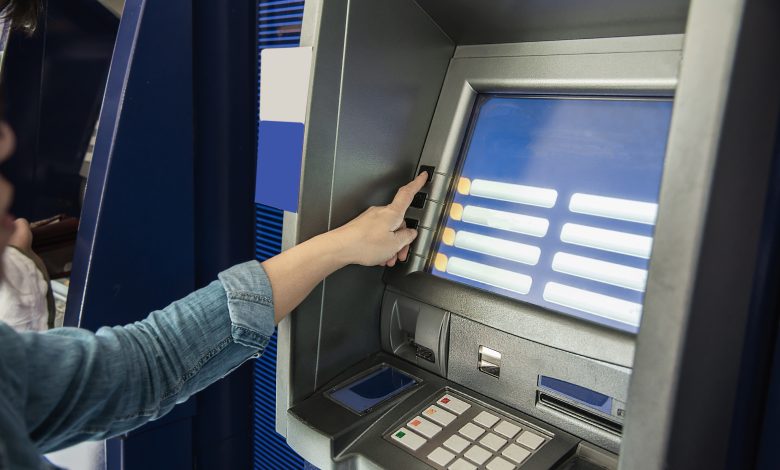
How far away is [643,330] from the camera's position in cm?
70

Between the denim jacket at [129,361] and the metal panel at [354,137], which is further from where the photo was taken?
the metal panel at [354,137]

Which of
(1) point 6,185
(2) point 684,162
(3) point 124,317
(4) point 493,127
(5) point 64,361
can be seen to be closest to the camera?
(1) point 6,185

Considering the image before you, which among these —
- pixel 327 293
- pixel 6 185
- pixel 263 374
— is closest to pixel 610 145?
pixel 327 293

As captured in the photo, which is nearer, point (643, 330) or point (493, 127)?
point (643, 330)

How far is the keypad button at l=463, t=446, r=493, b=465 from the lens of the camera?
1.12m

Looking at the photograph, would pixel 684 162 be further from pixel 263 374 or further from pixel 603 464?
pixel 263 374

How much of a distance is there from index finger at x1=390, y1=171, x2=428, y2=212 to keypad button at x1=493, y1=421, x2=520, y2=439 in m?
0.52

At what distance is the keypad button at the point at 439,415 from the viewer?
1.24 meters

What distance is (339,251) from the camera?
129 centimetres

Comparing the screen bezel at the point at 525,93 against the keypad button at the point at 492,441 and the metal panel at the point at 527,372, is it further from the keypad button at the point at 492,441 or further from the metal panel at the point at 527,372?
the keypad button at the point at 492,441

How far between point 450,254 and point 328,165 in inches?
14.6

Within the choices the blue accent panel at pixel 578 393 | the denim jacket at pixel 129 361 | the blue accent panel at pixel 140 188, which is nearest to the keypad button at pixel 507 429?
the blue accent panel at pixel 578 393

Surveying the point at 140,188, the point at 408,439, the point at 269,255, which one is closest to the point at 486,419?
the point at 408,439

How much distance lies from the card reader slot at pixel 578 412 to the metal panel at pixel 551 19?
739mm
